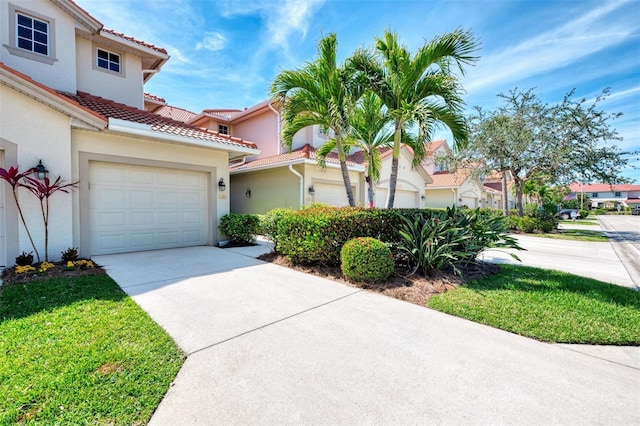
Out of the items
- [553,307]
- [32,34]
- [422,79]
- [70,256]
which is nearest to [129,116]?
[32,34]

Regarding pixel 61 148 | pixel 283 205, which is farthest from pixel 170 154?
pixel 283 205

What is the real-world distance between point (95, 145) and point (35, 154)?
4.12ft

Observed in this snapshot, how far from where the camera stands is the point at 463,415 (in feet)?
7.03

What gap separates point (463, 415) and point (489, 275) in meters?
4.81

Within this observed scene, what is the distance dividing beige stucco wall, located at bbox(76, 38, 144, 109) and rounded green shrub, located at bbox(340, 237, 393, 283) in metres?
9.82

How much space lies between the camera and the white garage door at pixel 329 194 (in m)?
12.8

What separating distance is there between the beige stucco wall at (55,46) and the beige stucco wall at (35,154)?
227 cm

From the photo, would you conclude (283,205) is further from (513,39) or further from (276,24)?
(513,39)

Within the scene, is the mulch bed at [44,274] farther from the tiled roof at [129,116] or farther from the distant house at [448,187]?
the distant house at [448,187]

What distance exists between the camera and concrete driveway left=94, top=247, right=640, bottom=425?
217 cm

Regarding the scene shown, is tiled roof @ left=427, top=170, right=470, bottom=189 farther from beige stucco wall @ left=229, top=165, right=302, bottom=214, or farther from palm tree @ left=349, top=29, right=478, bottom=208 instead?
palm tree @ left=349, top=29, right=478, bottom=208

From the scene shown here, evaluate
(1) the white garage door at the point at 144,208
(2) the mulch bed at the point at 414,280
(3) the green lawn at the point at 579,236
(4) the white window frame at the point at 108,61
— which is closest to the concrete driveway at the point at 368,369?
(2) the mulch bed at the point at 414,280

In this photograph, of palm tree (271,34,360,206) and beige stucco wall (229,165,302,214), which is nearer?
palm tree (271,34,360,206)

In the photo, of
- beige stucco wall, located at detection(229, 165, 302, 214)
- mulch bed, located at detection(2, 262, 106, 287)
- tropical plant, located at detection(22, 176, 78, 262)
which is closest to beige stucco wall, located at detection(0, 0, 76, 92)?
tropical plant, located at detection(22, 176, 78, 262)
